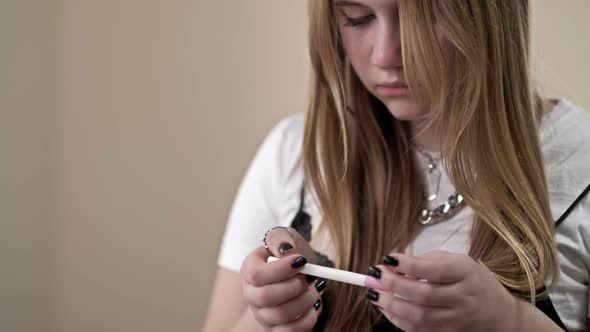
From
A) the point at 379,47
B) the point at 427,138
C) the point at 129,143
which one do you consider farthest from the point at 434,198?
the point at 129,143

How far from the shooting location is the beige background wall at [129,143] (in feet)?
3.97

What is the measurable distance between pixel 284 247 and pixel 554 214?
340 millimetres

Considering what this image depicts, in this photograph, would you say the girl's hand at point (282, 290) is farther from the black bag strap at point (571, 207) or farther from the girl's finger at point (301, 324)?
the black bag strap at point (571, 207)

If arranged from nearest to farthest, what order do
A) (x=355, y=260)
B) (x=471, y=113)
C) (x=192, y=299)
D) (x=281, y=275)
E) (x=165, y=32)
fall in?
(x=281, y=275) → (x=471, y=113) → (x=355, y=260) → (x=165, y=32) → (x=192, y=299)

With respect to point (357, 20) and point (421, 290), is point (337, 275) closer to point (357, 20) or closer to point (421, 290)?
point (421, 290)

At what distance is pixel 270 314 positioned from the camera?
0.62m

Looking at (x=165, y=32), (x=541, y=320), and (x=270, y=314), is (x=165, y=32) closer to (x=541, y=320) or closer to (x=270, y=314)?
(x=270, y=314)

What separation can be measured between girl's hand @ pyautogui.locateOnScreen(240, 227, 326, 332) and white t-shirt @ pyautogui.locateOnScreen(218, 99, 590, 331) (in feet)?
0.74

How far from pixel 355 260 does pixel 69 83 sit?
736 mm

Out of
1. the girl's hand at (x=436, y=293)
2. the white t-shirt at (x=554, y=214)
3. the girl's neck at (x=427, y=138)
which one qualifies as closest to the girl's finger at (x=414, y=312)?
the girl's hand at (x=436, y=293)

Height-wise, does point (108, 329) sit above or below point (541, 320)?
below

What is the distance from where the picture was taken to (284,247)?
644mm

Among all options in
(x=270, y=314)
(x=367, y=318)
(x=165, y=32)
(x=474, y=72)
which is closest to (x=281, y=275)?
(x=270, y=314)

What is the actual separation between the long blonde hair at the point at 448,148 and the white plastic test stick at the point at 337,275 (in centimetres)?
18
